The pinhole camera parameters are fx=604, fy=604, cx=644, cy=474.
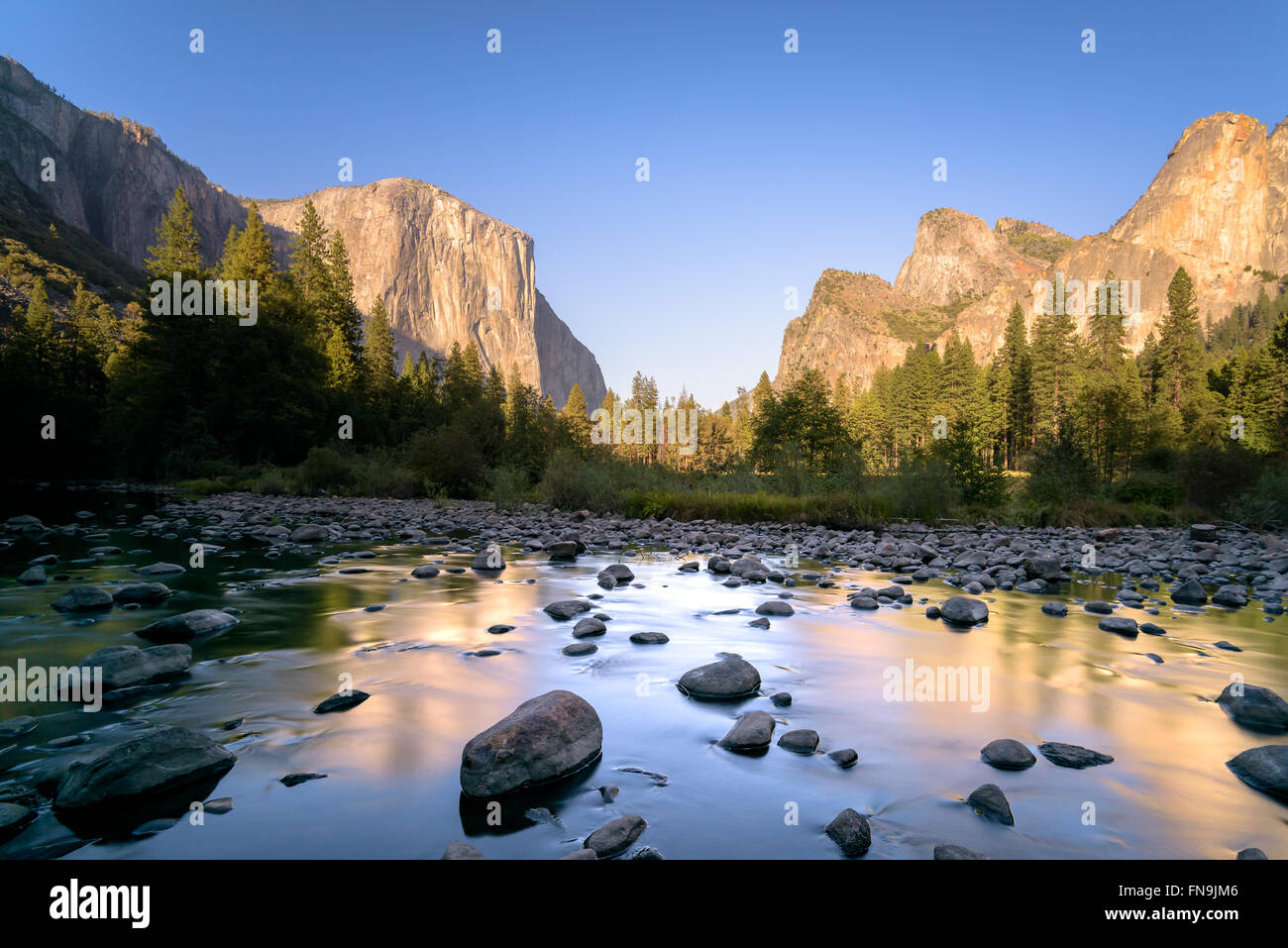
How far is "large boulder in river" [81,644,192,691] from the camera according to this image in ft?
12.8

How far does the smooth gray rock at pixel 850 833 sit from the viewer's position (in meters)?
2.23

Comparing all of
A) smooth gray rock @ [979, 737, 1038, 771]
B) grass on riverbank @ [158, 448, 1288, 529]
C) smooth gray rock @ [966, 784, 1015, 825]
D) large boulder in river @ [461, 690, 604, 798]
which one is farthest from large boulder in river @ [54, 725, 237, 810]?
grass on riverbank @ [158, 448, 1288, 529]

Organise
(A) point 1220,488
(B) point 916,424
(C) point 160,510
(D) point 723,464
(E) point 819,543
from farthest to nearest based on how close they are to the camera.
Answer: (B) point 916,424, (D) point 723,464, (A) point 1220,488, (C) point 160,510, (E) point 819,543

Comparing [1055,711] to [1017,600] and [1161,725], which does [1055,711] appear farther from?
[1017,600]

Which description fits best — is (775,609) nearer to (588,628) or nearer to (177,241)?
(588,628)

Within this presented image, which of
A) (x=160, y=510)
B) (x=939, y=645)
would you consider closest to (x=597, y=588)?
(x=939, y=645)

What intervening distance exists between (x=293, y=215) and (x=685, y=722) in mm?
226963

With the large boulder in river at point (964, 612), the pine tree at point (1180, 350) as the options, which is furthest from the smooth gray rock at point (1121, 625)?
the pine tree at point (1180, 350)

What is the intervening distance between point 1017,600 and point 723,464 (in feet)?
52.7

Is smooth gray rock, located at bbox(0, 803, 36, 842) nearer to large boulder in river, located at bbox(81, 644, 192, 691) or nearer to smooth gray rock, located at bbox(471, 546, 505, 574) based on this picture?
large boulder in river, located at bbox(81, 644, 192, 691)

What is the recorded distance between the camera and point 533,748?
2.80 metres

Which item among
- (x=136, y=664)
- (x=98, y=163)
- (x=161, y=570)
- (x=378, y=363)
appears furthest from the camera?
(x=98, y=163)

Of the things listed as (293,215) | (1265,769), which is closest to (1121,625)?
(1265,769)

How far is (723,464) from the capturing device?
76.4 feet
